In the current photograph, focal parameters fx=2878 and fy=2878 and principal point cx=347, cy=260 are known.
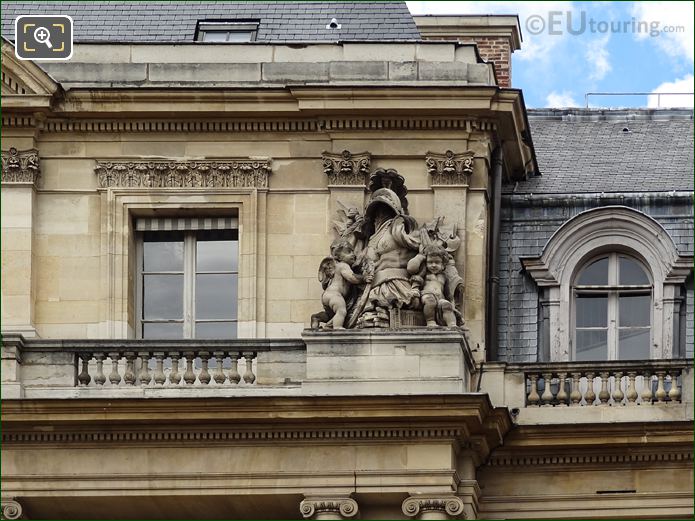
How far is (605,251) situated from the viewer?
40.1 metres

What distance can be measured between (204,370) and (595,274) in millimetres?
6115

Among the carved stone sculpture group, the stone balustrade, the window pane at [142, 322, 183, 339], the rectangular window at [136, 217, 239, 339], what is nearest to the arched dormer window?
the stone balustrade

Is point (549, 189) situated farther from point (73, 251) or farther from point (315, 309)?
point (73, 251)

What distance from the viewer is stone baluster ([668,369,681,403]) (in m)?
38.1

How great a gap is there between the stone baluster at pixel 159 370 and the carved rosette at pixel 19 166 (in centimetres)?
344

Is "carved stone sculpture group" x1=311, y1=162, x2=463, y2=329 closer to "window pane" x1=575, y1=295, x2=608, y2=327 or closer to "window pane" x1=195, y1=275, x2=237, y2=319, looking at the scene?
"window pane" x1=195, y1=275, x2=237, y2=319

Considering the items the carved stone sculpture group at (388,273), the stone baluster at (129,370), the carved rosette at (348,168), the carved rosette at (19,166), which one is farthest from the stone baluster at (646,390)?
the carved rosette at (19,166)

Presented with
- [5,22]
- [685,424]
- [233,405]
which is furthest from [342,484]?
[5,22]

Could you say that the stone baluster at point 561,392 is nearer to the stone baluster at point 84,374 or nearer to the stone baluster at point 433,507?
the stone baluster at point 433,507

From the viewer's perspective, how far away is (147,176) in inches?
1556

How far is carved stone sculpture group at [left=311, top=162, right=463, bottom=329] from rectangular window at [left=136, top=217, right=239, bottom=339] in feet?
6.07

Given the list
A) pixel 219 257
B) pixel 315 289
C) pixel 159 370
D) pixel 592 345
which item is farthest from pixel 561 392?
pixel 159 370

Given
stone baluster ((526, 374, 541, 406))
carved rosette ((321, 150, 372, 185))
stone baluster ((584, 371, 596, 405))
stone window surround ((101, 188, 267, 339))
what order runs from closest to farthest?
stone baluster ((584, 371, 596, 405)) < stone baluster ((526, 374, 541, 406)) < stone window surround ((101, 188, 267, 339)) < carved rosette ((321, 150, 372, 185))

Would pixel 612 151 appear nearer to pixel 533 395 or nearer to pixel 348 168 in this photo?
pixel 348 168
